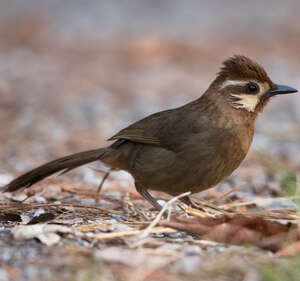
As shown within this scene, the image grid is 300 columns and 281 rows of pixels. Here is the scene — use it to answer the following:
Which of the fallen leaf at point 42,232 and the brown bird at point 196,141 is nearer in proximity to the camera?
the fallen leaf at point 42,232

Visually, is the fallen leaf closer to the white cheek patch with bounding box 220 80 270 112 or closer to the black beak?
the white cheek patch with bounding box 220 80 270 112

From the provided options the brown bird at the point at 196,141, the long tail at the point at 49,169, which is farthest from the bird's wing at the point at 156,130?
the long tail at the point at 49,169

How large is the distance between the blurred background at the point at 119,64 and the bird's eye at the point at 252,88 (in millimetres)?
1650

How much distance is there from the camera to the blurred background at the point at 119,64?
7.88m

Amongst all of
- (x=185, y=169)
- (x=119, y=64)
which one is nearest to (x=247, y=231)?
(x=185, y=169)

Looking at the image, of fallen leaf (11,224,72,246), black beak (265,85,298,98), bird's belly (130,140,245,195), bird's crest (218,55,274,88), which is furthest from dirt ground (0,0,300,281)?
bird's crest (218,55,274,88)

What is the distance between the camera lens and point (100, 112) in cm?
904

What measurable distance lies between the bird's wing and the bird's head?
1.55ft

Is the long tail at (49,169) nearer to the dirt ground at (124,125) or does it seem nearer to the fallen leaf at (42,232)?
the dirt ground at (124,125)

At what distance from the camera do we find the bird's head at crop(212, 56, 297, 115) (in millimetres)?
4766

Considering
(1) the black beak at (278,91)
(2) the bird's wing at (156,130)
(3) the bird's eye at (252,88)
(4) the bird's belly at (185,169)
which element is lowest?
(4) the bird's belly at (185,169)

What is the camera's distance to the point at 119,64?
1148cm

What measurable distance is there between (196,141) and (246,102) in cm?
56

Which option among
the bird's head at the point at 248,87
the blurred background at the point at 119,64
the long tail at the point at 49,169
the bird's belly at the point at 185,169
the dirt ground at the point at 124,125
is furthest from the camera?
the blurred background at the point at 119,64
